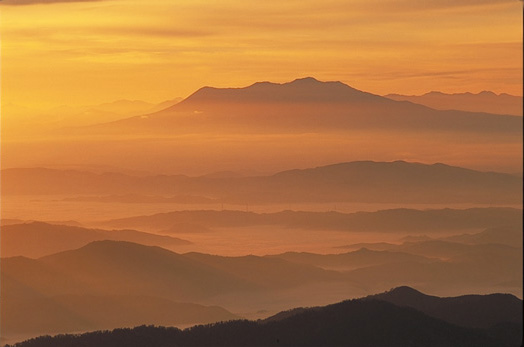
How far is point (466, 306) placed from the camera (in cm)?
4681

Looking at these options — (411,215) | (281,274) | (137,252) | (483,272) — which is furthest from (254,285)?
(411,215)

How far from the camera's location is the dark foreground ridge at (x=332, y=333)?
40500mm

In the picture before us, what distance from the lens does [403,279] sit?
119 metres

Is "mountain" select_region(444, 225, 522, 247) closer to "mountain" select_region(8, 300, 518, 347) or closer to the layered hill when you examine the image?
the layered hill

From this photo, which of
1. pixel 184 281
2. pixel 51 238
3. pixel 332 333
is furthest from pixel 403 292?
pixel 51 238

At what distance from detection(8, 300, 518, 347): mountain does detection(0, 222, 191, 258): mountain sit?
7544 cm

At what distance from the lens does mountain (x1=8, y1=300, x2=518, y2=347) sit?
40500mm

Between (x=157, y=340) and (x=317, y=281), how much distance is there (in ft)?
224

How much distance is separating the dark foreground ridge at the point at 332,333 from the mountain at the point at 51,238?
75.4 metres

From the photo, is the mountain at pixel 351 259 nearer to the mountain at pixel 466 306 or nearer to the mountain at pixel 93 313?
the mountain at pixel 93 313

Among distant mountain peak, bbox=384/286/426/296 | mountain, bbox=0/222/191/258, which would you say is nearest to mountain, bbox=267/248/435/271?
mountain, bbox=0/222/191/258

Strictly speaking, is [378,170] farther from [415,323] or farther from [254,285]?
[415,323]

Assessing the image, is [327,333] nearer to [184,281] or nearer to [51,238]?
[184,281]

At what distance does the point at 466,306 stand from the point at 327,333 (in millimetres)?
8861
